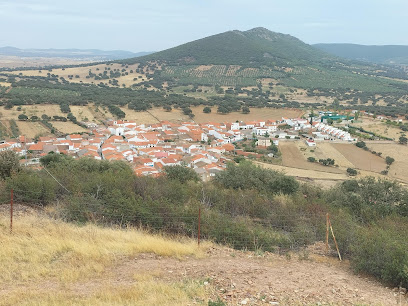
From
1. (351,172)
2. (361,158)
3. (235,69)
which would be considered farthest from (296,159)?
(235,69)

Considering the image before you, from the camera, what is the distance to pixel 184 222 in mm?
8883

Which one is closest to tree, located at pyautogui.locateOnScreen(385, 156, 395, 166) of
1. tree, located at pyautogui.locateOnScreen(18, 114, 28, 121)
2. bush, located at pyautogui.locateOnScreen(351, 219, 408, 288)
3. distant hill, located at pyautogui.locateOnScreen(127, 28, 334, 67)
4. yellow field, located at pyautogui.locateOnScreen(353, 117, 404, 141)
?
yellow field, located at pyautogui.locateOnScreen(353, 117, 404, 141)

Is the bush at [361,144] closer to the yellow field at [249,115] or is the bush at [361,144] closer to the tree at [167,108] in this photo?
the yellow field at [249,115]

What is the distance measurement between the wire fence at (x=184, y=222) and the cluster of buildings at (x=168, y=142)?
1517 cm

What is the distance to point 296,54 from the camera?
560ft

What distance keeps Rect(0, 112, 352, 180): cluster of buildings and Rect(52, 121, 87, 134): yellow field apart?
1617 mm

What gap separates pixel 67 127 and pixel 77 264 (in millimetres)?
46063

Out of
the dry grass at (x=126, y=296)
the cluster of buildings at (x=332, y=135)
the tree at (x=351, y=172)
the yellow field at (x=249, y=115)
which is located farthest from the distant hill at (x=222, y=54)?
the dry grass at (x=126, y=296)

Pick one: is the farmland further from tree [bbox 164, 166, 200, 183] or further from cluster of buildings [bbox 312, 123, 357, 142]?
tree [bbox 164, 166, 200, 183]

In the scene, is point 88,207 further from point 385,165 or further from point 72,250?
point 385,165

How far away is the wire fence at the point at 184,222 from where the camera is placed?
8.16 meters

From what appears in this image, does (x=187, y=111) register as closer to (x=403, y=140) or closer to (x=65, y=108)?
(x=65, y=108)

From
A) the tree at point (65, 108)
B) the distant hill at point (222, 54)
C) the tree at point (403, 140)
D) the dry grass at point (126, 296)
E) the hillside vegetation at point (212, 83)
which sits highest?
the distant hill at point (222, 54)

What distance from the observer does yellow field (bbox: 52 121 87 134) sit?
47.1 metres
